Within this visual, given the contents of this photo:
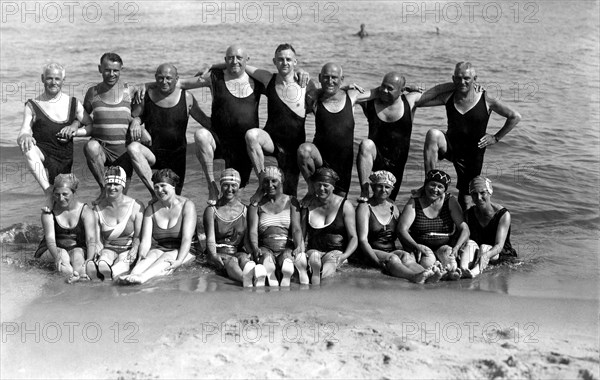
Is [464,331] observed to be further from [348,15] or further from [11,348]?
[348,15]

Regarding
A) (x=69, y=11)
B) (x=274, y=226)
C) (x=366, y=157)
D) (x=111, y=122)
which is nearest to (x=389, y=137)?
(x=366, y=157)

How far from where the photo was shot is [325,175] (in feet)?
25.9

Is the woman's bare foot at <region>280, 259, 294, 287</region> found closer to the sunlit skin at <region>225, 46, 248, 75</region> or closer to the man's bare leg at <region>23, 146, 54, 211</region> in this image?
the sunlit skin at <region>225, 46, 248, 75</region>

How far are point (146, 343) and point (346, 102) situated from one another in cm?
370

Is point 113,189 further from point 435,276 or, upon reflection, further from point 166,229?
point 435,276

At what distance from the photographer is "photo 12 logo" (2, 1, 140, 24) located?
90.8 ft

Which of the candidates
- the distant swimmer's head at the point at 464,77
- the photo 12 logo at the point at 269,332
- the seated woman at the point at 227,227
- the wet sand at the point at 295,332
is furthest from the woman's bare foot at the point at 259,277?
the distant swimmer's head at the point at 464,77

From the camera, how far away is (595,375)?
576 centimetres

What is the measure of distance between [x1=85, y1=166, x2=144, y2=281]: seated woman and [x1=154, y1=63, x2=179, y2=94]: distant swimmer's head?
1.16 metres

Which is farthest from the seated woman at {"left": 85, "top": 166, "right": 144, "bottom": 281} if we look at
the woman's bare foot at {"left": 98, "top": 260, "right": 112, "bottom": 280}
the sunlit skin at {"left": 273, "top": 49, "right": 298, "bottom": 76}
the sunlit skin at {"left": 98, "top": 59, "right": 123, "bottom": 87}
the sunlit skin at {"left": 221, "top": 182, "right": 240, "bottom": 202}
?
the sunlit skin at {"left": 273, "top": 49, "right": 298, "bottom": 76}

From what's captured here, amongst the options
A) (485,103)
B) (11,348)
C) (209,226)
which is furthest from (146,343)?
(485,103)

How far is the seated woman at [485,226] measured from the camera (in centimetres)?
803

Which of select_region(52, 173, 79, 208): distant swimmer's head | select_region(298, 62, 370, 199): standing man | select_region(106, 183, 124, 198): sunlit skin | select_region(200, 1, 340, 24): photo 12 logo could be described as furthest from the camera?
select_region(200, 1, 340, 24): photo 12 logo

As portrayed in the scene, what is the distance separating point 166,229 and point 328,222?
70.1 inches
